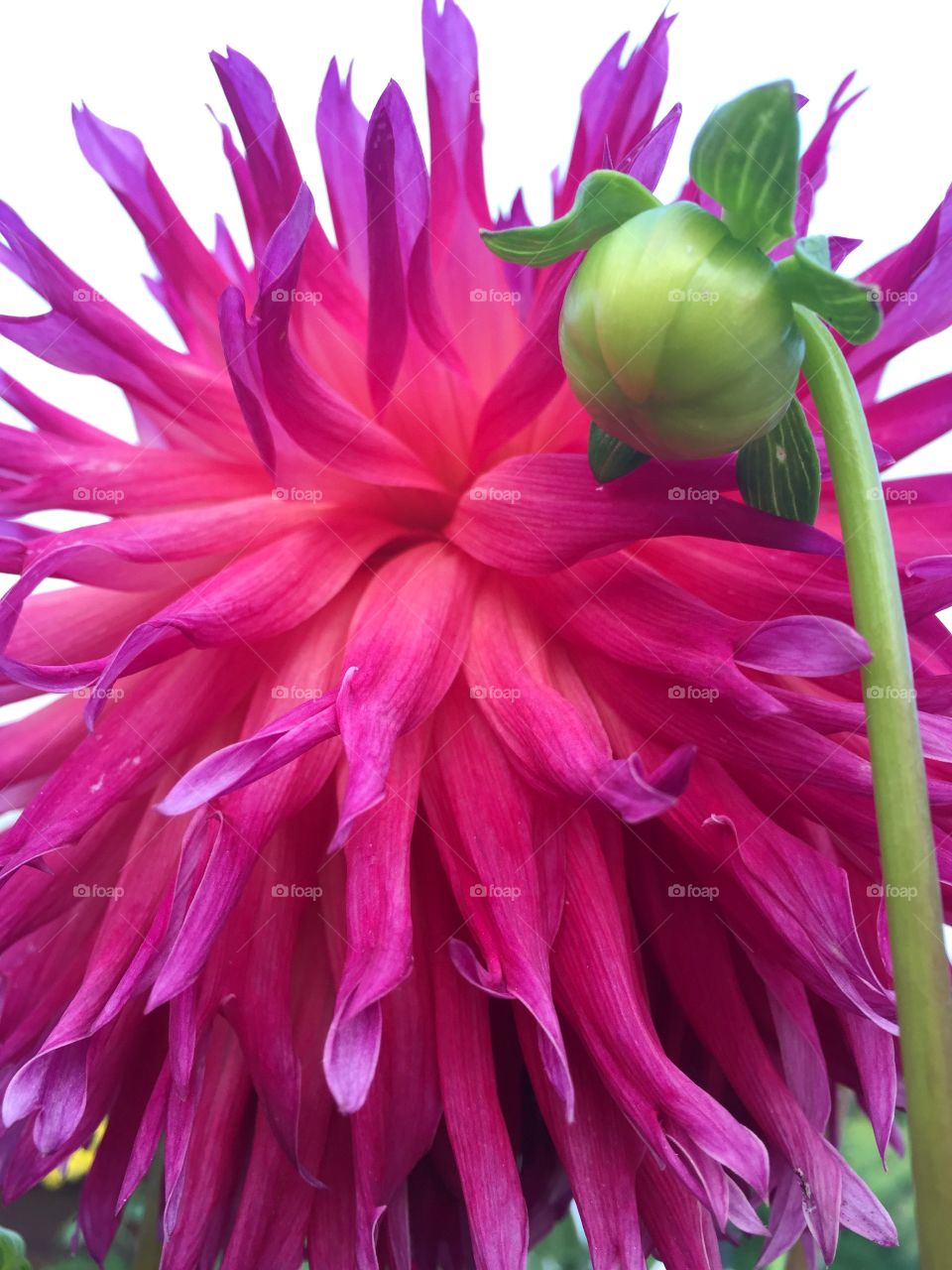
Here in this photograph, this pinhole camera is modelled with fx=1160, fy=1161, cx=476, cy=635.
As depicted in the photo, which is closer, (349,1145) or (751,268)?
(751,268)

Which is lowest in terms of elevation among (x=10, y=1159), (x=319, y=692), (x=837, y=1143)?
(x=837, y=1143)

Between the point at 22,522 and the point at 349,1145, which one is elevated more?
the point at 22,522

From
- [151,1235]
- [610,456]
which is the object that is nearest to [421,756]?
[610,456]

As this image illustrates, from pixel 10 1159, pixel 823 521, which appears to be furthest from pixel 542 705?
pixel 10 1159

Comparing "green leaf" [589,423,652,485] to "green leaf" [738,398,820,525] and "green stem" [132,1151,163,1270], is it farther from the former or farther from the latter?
"green stem" [132,1151,163,1270]

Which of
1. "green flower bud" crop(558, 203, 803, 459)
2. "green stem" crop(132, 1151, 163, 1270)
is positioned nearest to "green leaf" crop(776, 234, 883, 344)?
"green flower bud" crop(558, 203, 803, 459)

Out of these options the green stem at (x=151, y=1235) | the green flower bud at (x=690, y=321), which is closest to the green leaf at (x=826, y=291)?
the green flower bud at (x=690, y=321)

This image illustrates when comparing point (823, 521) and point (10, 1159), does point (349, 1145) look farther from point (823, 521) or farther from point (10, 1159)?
point (823, 521)
